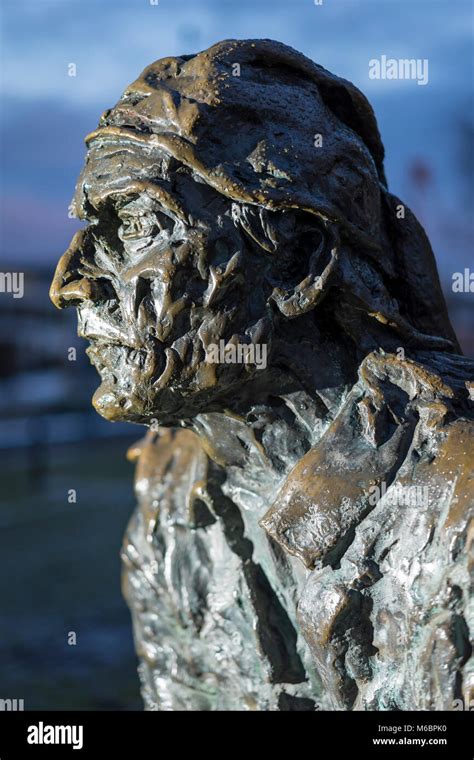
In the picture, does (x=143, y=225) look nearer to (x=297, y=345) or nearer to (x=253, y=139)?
(x=253, y=139)

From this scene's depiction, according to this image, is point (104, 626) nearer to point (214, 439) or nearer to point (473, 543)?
point (214, 439)

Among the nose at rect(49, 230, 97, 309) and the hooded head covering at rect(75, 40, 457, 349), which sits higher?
the hooded head covering at rect(75, 40, 457, 349)

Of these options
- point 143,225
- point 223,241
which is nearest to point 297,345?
point 223,241

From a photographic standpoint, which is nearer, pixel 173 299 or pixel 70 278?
pixel 173 299

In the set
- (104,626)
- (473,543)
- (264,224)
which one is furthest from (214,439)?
(104,626)

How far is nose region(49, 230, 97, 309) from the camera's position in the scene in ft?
7.02

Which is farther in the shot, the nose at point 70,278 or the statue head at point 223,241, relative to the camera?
the nose at point 70,278

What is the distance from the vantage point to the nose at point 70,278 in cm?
214

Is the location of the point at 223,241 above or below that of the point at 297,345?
above

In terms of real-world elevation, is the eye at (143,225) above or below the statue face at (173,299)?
above

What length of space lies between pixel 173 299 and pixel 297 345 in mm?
309

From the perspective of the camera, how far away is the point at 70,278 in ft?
7.10

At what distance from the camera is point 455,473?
1.98 meters
